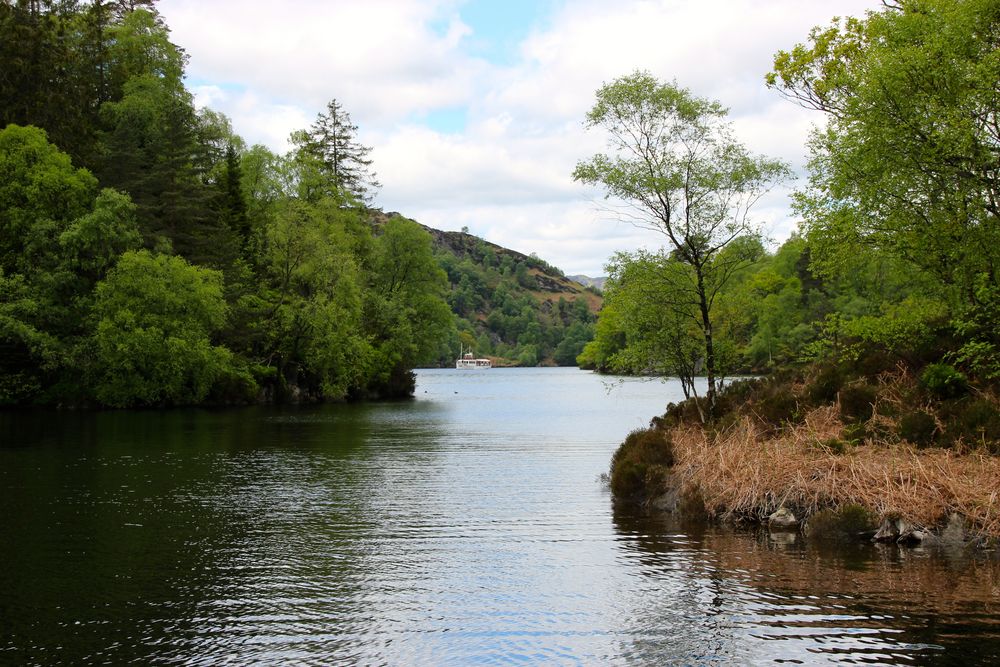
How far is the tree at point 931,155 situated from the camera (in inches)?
770

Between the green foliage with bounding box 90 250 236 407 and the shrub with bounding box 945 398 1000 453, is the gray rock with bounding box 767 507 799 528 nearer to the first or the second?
the shrub with bounding box 945 398 1000 453

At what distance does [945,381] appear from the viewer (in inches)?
869

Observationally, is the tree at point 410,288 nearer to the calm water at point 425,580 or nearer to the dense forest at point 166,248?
the dense forest at point 166,248

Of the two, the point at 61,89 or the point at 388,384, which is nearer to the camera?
the point at 61,89

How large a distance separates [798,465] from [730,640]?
33.8 ft

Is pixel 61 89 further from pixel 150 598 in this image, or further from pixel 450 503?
pixel 150 598

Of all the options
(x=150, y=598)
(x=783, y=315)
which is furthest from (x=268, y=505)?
(x=783, y=315)

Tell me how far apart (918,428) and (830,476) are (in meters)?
3.02

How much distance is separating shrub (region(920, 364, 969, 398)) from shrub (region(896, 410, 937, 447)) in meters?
1.30

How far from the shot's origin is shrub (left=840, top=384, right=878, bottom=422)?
23188mm

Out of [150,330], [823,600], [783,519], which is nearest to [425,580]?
[823,600]

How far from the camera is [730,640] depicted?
1194cm

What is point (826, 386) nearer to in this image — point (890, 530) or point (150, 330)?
point (890, 530)

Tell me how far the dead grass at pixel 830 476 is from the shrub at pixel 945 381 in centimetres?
266
